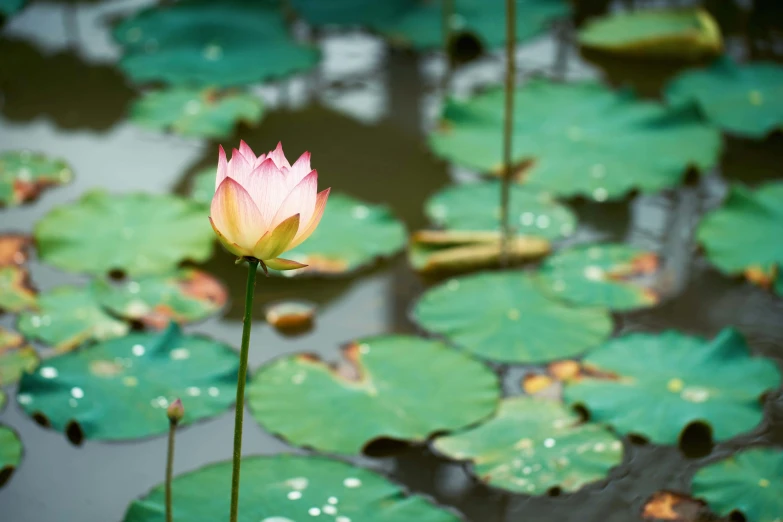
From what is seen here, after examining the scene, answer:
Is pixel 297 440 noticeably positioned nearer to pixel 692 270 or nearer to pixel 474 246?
pixel 474 246

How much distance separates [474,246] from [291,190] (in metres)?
1.41

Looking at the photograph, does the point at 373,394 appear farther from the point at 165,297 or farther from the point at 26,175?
the point at 26,175

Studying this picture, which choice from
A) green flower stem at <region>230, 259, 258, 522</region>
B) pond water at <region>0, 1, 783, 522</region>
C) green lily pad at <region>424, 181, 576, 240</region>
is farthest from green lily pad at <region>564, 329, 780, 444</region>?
green flower stem at <region>230, 259, 258, 522</region>

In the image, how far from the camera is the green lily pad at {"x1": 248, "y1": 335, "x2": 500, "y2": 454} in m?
2.07

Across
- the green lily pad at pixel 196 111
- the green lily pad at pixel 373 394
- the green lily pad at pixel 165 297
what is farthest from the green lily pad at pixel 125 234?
the green lily pad at pixel 373 394

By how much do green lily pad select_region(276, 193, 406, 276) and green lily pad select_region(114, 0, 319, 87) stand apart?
959mm

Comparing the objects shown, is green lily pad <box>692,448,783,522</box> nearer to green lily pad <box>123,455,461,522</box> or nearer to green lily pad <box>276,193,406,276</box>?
green lily pad <box>123,455,461,522</box>

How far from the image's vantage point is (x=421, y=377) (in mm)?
2234

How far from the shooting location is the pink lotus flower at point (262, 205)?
1.37 meters

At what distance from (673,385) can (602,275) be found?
48 centimetres

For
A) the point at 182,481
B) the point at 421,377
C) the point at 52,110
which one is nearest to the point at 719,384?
the point at 421,377

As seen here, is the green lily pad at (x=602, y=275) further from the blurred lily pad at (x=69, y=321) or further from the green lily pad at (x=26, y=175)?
the green lily pad at (x=26, y=175)

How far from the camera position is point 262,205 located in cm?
139

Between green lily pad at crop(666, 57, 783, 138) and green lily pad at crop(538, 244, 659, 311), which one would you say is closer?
green lily pad at crop(538, 244, 659, 311)
